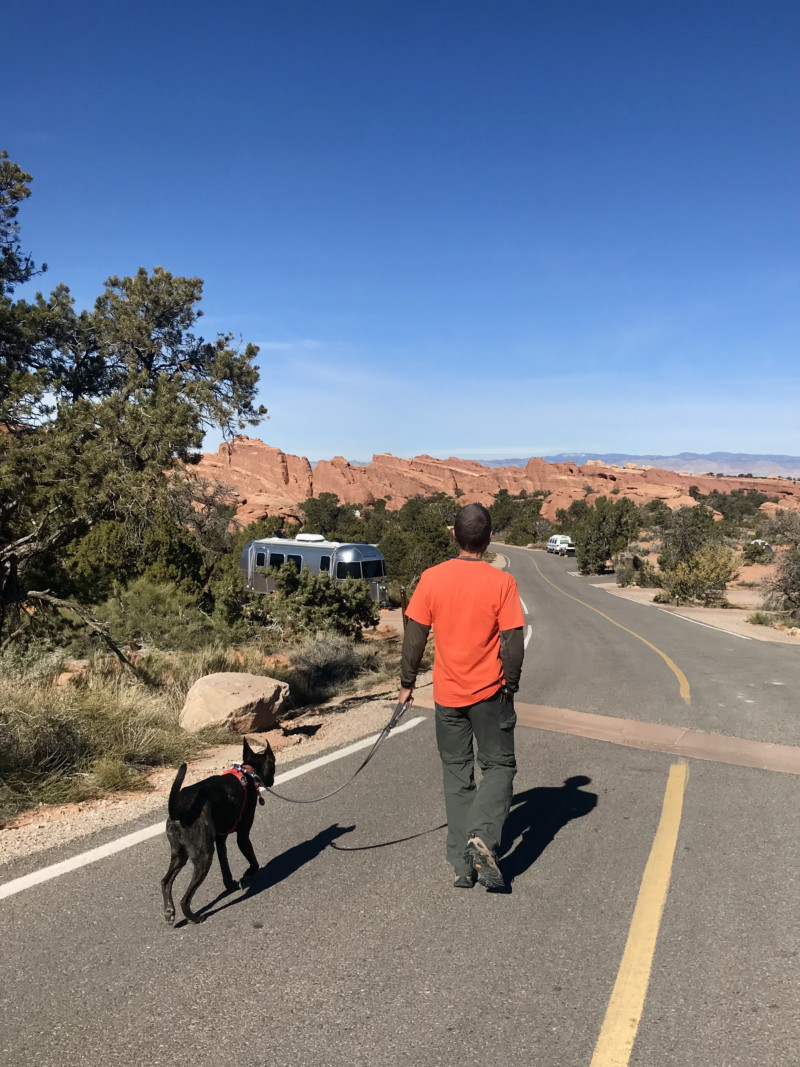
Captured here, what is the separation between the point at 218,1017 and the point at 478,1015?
99 centimetres

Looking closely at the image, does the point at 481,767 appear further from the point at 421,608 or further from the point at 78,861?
the point at 78,861

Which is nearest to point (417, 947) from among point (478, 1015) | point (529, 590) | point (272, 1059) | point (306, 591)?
point (478, 1015)

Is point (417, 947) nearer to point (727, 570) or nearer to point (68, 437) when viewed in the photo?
point (68, 437)

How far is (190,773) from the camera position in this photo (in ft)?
18.7

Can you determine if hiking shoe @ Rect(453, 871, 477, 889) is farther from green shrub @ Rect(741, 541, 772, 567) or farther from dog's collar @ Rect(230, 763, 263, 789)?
green shrub @ Rect(741, 541, 772, 567)

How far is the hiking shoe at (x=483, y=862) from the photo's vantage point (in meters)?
3.72

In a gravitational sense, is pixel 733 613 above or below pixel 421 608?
below

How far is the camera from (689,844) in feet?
15.0

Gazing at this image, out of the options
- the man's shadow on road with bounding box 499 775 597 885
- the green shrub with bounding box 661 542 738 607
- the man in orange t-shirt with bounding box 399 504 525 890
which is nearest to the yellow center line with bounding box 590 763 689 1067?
the man's shadow on road with bounding box 499 775 597 885

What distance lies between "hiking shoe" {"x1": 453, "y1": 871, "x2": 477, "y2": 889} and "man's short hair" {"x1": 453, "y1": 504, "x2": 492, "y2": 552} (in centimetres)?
175

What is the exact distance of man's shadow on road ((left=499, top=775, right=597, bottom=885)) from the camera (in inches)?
169

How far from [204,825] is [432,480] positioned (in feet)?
499

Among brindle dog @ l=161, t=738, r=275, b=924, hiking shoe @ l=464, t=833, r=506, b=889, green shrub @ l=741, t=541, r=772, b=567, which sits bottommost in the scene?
green shrub @ l=741, t=541, r=772, b=567

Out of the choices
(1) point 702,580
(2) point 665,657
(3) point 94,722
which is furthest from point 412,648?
(1) point 702,580
